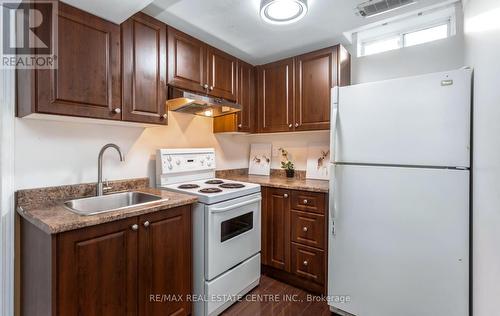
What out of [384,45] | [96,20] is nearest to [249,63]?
[384,45]

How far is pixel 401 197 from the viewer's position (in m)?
1.52

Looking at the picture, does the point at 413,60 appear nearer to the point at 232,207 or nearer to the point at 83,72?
the point at 232,207

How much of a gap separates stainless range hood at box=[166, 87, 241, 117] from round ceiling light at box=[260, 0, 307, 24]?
0.74 metres

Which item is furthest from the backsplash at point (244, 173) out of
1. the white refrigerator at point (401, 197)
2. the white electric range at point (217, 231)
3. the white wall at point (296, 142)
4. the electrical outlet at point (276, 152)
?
the white refrigerator at point (401, 197)

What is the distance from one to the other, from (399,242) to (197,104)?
1.86 meters

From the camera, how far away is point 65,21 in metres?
1.32

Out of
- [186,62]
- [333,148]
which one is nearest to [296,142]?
[333,148]

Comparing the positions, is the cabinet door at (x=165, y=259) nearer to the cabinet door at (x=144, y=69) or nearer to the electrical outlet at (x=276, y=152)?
the cabinet door at (x=144, y=69)

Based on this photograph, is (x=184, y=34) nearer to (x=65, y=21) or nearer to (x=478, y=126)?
(x=65, y=21)

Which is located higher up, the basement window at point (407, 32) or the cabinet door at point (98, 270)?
the basement window at point (407, 32)

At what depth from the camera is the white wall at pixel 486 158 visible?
84 cm

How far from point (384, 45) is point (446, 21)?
1.53 ft

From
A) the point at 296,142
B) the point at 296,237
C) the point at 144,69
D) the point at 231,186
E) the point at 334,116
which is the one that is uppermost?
the point at 144,69

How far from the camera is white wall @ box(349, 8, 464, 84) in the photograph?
192cm
